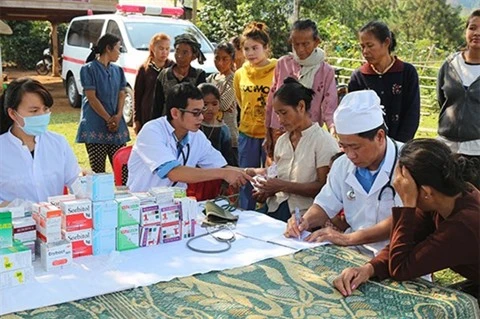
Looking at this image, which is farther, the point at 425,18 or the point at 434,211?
the point at 425,18

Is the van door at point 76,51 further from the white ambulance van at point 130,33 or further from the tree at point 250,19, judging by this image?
the tree at point 250,19

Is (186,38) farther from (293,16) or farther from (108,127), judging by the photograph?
(293,16)

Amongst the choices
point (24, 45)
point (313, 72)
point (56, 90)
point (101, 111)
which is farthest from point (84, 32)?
point (24, 45)

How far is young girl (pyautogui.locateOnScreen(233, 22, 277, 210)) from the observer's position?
A: 4.35m

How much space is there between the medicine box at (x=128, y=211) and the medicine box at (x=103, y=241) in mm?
53

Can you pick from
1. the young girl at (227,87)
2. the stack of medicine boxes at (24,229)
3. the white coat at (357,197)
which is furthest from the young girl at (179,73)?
the stack of medicine boxes at (24,229)

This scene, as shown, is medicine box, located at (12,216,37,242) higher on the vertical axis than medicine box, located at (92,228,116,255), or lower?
higher

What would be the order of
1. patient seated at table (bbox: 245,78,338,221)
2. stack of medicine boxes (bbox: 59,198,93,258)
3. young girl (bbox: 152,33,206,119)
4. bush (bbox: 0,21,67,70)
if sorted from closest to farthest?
stack of medicine boxes (bbox: 59,198,93,258) → patient seated at table (bbox: 245,78,338,221) → young girl (bbox: 152,33,206,119) → bush (bbox: 0,21,67,70)

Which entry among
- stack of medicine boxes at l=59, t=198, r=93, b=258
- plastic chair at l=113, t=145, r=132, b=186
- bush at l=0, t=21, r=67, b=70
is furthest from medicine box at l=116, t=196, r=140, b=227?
bush at l=0, t=21, r=67, b=70

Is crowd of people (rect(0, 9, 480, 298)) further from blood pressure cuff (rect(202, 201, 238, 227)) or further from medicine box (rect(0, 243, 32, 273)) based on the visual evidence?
medicine box (rect(0, 243, 32, 273))

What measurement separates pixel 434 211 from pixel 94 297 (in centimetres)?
126

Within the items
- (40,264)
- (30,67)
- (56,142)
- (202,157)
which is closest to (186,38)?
(202,157)

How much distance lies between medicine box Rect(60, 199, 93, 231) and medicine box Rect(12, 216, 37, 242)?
11cm

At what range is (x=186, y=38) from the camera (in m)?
4.60
